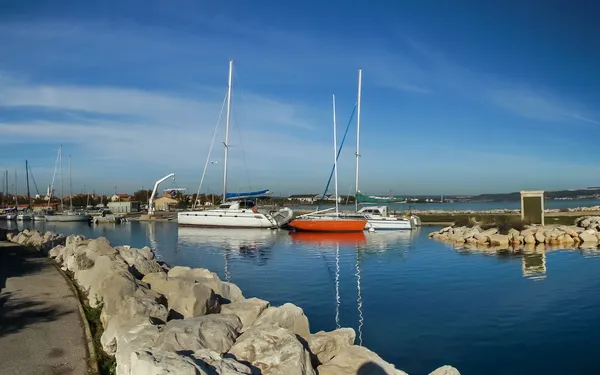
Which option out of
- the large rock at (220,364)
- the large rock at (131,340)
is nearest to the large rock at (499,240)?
the large rock at (131,340)

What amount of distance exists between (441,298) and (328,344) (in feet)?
26.6

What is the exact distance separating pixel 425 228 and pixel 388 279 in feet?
94.9

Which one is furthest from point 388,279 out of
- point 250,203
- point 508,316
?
point 250,203

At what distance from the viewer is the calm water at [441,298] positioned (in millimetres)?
10602

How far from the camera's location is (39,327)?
9711mm

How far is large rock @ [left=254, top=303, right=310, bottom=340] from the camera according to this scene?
965cm

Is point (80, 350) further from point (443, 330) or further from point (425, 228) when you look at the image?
point (425, 228)

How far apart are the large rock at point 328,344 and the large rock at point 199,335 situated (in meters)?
1.37

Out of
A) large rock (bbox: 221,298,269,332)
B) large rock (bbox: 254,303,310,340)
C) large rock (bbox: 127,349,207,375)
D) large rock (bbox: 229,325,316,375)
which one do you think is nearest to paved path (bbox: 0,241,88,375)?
large rock (bbox: 127,349,207,375)

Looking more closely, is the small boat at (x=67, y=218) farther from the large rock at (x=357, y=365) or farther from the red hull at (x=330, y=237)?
the large rock at (x=357, y=365)

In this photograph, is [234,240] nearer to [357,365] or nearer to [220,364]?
[357,365]

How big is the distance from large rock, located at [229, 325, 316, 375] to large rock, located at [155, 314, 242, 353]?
1.07 ft

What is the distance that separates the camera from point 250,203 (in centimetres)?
5581

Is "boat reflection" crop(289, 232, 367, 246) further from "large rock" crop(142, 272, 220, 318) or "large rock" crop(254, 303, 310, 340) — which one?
"large rock" crop(254, 303, 310, 340)
